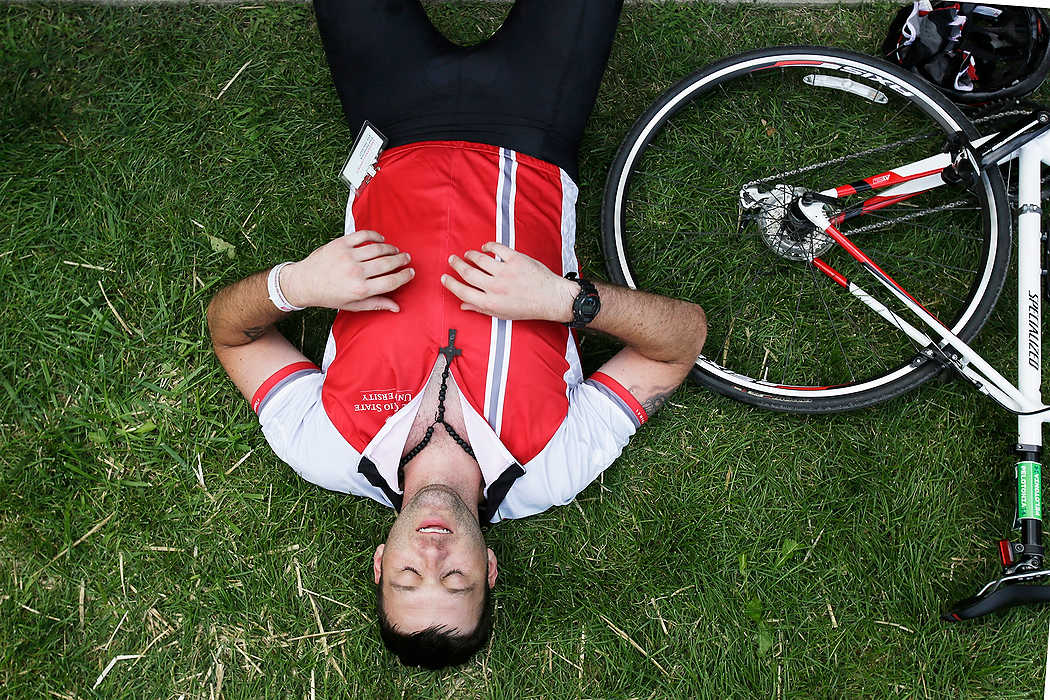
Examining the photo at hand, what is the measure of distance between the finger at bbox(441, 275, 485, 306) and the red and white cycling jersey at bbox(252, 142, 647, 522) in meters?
0.12

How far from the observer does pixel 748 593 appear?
147 inches

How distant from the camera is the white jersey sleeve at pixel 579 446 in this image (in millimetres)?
3145

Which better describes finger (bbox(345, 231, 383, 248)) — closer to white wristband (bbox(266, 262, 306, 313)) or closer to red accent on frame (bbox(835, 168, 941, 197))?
white wristband (bbox(266, 262, 306, 313))

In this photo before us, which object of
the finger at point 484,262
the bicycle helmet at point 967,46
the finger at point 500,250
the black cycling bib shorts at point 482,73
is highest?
the bicycle helmet at point 967,46

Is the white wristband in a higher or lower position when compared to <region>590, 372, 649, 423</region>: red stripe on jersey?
lower

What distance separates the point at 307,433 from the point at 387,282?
2.71 feet

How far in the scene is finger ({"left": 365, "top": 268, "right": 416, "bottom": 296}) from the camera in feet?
9.49

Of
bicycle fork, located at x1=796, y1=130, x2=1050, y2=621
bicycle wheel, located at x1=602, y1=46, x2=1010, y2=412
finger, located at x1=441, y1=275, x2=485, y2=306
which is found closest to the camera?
finger, located at x1=441, y1=275, x2=485, y2=306

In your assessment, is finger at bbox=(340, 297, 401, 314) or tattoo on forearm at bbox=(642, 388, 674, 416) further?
tattoo on forearm at bbox=(642, 388, 674, 416)

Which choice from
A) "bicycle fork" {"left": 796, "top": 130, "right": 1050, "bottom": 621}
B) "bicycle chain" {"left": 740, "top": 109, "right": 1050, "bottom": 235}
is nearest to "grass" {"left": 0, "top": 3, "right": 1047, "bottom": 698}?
"bicycle fork" {"left": 796, "top": 130, "right": 1050, "bottom": 621}

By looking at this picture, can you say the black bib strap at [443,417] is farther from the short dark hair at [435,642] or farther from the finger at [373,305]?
the short dark hair at [435,642]

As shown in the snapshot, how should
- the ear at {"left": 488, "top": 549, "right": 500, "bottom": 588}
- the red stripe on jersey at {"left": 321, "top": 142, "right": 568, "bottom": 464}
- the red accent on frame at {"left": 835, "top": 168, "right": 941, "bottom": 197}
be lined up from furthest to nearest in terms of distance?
1. the red accent on frame at {"left": 835, "top": 168, "right": 941, "bottom": 197}
2. the ear at {"left": 488, "top": 549, "right": 500, "bottom": 588}
3. the red stripe on jersey at {"left": 321, "top": 142, "right": 568, "bottom": 464}

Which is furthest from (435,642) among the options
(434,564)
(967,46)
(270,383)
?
(967,46)

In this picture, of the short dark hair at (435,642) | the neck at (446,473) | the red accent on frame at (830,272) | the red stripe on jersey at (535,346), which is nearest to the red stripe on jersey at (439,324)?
the red stripe on jersey at (535,346)
